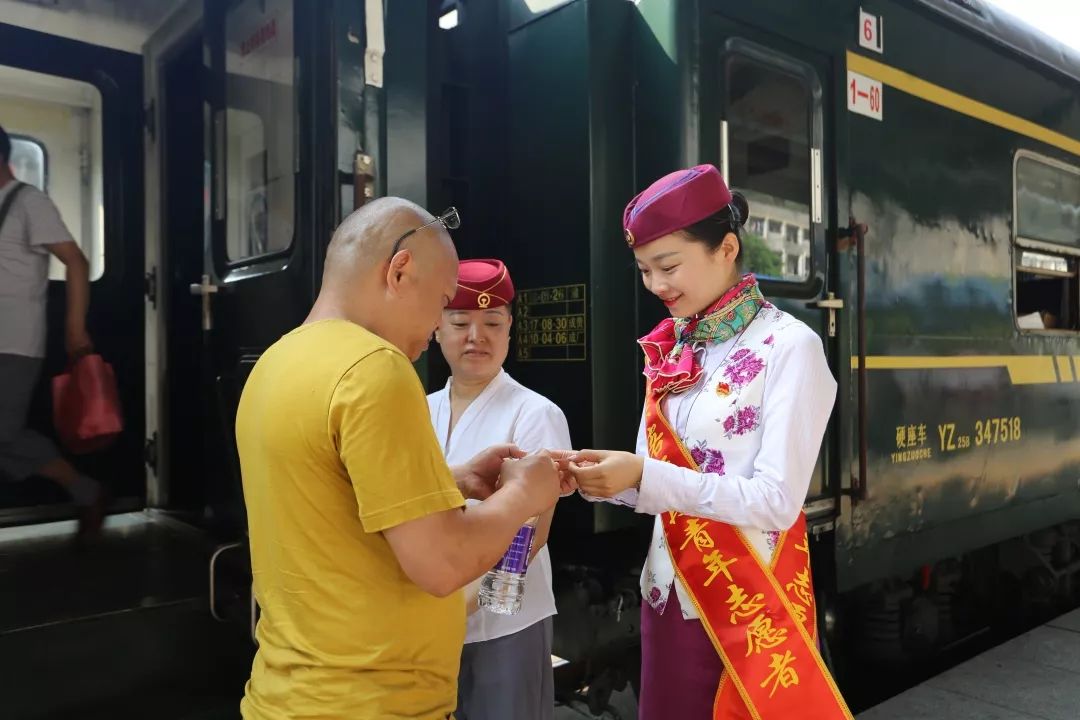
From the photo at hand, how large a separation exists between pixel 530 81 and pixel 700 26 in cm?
52

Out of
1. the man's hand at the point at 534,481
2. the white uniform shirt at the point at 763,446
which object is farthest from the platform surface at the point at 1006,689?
the man's hand at the point at 534,481

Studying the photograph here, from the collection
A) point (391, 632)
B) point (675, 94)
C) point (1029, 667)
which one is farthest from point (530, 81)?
point (1029, 667)

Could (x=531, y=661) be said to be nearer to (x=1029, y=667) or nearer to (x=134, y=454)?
(x=134, y=454)

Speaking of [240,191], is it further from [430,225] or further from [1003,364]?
[1003,364]

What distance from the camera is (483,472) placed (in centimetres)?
167

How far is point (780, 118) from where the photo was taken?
2775mm

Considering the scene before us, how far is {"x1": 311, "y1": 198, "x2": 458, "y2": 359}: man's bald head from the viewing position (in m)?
1.29

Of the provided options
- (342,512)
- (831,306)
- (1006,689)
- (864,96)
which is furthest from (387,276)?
(1006,689)

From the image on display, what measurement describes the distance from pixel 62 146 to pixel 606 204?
2.55 meters

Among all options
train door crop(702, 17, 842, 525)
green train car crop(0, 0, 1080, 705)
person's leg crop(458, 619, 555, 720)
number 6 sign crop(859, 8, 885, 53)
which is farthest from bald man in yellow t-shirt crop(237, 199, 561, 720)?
number 6 sign crop(859, 8, 885, 53)

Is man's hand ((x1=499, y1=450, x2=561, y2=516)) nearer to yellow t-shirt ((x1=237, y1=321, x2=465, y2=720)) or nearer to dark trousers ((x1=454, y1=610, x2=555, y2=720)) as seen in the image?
yellow t-shirt ((x1=237, y1=321, x2=465, y2=720))

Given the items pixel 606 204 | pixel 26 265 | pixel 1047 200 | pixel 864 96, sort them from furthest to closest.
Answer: pixel 1047 200 → pixel 26 265 → pixel 864 96 → pixel 606 204

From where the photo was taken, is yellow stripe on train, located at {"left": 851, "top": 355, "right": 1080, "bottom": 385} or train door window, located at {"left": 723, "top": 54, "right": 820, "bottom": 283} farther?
yellow stripe on train, located at {"left": 851, "top": 355, "right": 1080, "bottom": 385}

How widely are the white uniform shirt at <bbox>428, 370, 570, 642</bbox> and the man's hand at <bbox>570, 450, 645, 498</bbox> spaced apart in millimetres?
Result: 283
